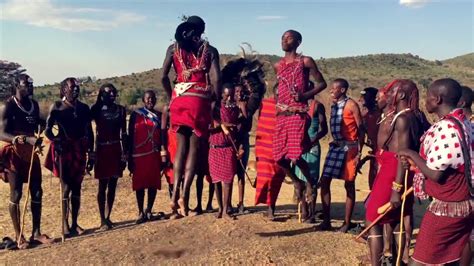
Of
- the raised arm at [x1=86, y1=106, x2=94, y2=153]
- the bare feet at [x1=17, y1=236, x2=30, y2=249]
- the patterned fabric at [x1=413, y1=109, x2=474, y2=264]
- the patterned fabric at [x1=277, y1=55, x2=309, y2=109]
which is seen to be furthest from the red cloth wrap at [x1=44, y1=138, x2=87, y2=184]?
the patterned fabric at [x1=413, y1=109, x2=474, y2=264]

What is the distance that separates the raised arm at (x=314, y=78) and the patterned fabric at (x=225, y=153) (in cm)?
138

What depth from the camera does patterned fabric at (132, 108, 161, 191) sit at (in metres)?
7.80

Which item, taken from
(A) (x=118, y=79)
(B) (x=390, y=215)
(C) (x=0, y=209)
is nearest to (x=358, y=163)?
(B) (x=390, y=215)

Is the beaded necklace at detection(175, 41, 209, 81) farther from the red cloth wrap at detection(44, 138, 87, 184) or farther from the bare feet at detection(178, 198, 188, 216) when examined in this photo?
the red cloth wrap at detection(44, 138, 87, 184)

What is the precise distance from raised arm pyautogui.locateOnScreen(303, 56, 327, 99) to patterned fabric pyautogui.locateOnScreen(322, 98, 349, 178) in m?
0.66

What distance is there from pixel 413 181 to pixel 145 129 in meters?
4.35

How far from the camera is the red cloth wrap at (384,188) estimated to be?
487 centimetres

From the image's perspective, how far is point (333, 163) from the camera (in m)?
6.90

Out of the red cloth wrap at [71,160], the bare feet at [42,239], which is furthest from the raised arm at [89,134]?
the bare feet at [42,239]

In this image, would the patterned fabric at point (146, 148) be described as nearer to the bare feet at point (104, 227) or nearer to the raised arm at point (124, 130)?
the raised arm at point (124, 130)

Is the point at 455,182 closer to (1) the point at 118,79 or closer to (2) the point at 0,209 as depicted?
(2) the point at 0,209

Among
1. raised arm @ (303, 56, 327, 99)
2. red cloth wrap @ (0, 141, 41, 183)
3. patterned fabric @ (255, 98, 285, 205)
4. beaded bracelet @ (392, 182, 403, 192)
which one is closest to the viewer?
beaded bracelet @ (392, 182, 403, 192)

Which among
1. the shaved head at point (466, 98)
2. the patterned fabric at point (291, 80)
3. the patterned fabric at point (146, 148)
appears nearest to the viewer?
the shaved head at point (466, 98)

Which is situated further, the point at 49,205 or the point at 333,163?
the point at 49,205
